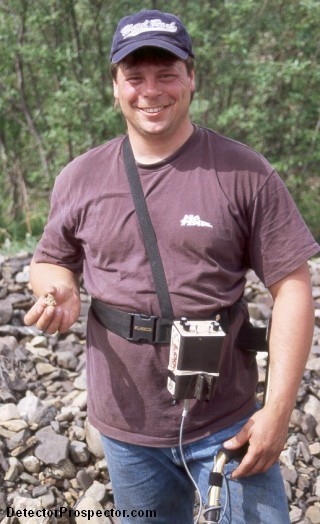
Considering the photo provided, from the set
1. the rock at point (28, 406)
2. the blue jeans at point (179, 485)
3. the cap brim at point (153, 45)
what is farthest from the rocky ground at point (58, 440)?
the cap brim at point (153, 45)

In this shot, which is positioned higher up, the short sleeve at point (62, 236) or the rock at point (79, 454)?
the short sleeve at point (62, 236)

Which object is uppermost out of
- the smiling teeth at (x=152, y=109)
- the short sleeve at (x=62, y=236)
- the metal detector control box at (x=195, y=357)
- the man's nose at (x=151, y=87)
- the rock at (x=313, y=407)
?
the man's nose at (x=151, y=87)

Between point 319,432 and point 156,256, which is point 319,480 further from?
point 156,256

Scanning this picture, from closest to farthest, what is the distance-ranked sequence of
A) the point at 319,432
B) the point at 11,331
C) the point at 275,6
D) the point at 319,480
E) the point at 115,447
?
the point at 115,447, the point at 319,480, the point at 319,432, the point at 11,331, the point at 275,6

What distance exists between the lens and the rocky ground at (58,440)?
3676 mm

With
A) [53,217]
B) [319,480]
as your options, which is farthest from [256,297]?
[53,217]

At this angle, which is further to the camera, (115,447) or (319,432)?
(319,432)

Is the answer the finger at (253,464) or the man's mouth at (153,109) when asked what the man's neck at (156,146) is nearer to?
the man's mouth at (153,109)

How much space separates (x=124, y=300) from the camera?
2400 mm

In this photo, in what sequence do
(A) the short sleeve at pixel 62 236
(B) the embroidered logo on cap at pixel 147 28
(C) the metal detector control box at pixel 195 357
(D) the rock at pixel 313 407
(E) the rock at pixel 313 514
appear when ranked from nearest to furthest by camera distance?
1. (C) the metal detector control box at pixel 195 357
2. (B) the embroidered logo on cap at pixel 147 28
3. (A) the short sleeve at pixel 62 236
4. (E) the rock at pixel 313 514
5. (D) the rock at pixel 313 407

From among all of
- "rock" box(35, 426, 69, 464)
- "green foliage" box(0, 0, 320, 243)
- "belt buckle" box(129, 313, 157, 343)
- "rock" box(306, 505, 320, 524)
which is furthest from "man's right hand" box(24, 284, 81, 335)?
"green foliage" box(0, 0, 320, 243)

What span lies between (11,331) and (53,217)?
2.81 metres

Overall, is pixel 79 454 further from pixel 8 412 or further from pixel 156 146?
pixel 156 146

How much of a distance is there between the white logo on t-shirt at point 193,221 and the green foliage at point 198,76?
23.5 ft
